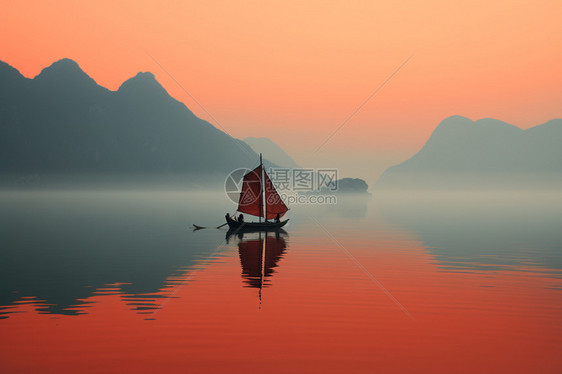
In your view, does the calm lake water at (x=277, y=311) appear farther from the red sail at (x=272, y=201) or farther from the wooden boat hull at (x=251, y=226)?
the red sail at (x=272, y=201)

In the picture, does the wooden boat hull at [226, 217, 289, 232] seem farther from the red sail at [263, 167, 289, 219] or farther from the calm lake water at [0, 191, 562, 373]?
the calm lake water at [0, 191, 562, 373]

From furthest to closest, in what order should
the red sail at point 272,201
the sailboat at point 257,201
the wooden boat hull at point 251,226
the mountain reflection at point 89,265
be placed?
the red sail at point 272,201, the sailboat at point 257,201, the wooden boat hull at point 251,226, the mountain reflection at point 89,265

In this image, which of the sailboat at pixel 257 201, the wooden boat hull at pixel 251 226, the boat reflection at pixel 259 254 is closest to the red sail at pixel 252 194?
the sailboat at pixel 257 201

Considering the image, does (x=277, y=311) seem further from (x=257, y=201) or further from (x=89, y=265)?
(x=257, y=201)

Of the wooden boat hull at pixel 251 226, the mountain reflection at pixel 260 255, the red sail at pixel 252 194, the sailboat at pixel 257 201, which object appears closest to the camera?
the mountain reflection at pixel 260 255

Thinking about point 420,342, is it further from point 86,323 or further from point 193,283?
point 193,283

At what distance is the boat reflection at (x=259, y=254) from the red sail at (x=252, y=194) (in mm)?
3580

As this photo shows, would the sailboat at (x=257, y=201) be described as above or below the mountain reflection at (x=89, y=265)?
above

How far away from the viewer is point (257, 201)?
66.8 meters

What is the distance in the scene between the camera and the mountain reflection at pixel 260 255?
3222 centimetres

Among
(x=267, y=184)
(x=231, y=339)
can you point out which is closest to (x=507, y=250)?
(x=267, y=184)

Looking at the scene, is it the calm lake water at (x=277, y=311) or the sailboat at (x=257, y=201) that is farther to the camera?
the sailboat at (x=257, y=201)

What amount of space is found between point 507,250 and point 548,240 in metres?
14.7

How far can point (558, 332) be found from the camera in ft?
66.4
